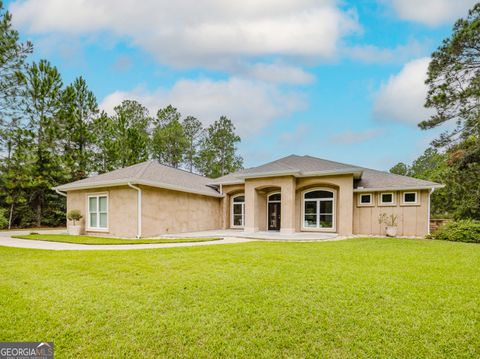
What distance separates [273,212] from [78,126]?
19354mm

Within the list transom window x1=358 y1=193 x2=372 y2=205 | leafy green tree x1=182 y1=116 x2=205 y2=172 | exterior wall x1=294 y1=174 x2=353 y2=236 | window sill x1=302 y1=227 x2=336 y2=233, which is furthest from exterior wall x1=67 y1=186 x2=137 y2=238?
leafy green tree x1=182 y1=116 x2=205 y2=172

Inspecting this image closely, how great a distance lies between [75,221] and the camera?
51.5ft

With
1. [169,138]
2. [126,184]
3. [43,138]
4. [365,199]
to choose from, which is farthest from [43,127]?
[365,199]

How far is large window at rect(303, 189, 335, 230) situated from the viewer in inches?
657

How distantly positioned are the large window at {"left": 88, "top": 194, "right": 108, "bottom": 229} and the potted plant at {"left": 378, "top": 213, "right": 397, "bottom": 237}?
14464mm

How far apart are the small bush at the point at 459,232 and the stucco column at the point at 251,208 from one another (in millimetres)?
8990

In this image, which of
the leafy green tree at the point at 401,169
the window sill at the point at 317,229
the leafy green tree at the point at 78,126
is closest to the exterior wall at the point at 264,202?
the window sill at the point at 317,229

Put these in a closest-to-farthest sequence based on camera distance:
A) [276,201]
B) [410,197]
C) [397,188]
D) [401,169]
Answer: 1. [397,188]
2. [410,197]
3. [276,201]
4. [401,169]

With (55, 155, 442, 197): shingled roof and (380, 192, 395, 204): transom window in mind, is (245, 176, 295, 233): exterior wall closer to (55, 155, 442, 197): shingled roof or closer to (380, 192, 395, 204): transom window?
(55, 155, 442, 197): shingled roof

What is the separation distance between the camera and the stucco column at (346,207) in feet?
50.3

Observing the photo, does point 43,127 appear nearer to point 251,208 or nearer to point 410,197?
point 251,208

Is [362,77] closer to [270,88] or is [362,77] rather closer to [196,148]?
[270,88]

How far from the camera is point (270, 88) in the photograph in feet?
65.7

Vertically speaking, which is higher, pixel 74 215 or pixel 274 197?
pixel 274 197
